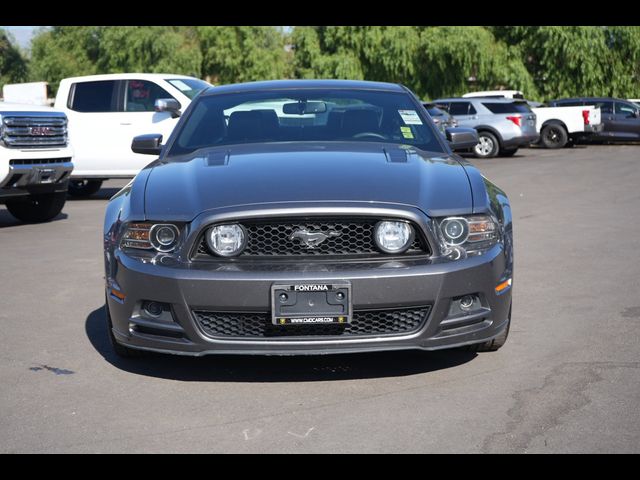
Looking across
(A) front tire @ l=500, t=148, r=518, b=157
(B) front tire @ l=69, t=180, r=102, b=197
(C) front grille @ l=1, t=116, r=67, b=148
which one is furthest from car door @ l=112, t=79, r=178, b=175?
(A) front tire @ l=500, t=148, r=518, b=157

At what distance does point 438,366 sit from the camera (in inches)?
211

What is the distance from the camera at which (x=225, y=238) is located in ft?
15.9

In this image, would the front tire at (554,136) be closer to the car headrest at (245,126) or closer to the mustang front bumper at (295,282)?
the car headrest at (245,126)

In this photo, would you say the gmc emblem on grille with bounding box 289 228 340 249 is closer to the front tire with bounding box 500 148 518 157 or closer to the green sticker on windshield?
the green sticker on windshield

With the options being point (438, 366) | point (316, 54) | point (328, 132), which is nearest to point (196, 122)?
point (328, 132)

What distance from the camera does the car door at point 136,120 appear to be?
49.9ft

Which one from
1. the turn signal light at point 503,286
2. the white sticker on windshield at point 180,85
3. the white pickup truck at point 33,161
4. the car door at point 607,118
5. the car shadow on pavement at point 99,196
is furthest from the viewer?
the car door at point 607,118

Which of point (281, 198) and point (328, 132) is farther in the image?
point (328, 132)

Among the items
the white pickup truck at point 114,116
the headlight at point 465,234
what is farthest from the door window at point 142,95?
the headlight at point 465,234

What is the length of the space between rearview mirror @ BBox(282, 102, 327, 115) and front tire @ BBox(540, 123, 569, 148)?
81.1ft

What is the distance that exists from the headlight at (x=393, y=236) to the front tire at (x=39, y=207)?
27.8 ft
